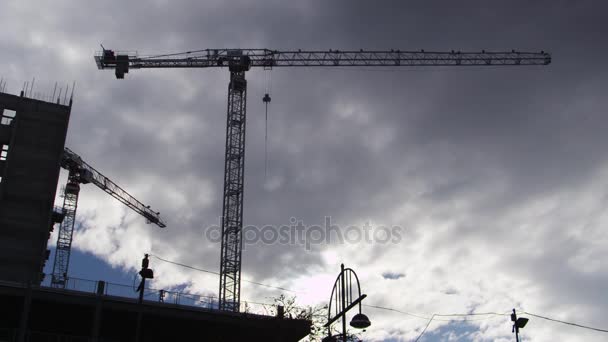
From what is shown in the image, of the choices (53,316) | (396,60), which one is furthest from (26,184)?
(396,60)

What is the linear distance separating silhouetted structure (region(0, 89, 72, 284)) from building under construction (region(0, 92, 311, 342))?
0.10m

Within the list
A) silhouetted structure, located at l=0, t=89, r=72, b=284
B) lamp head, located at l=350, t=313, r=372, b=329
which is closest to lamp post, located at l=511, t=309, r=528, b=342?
lamp head, located at l=350, t=313, r=372, b=329

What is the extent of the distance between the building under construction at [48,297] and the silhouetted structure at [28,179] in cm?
10

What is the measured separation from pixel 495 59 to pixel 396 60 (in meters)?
18.2

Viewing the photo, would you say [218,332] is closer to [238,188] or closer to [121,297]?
[121,297]

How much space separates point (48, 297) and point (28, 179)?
27.6 metres

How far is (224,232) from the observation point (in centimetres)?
8519

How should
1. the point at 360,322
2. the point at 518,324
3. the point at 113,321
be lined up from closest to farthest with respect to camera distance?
1. the point at 360,322
2. the point at 518,324
3. the point at 113,321

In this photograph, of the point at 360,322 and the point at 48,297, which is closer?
the point at 360,322

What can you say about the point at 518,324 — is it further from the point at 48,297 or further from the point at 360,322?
the point at 48,297

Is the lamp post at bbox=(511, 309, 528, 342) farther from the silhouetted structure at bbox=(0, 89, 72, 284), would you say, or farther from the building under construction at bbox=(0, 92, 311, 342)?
the silhouetted structure at bbox=(0, 89, 72, 284)

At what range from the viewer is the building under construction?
1804 inches

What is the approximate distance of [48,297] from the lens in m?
45.1

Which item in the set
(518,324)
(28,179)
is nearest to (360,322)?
(518,324)
